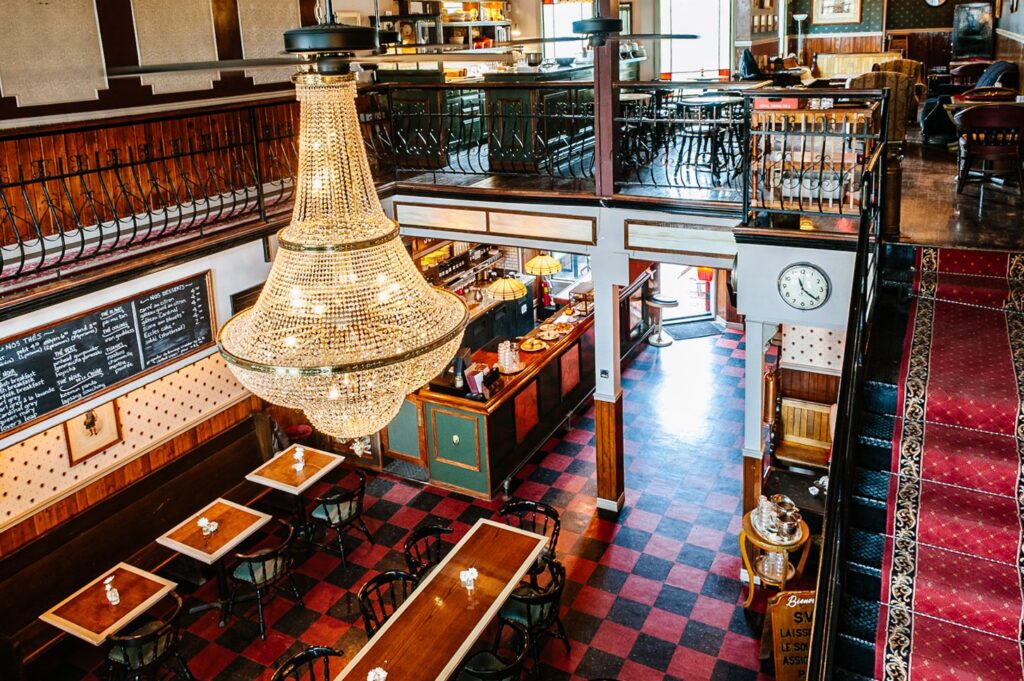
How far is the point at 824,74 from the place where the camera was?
53.5ft

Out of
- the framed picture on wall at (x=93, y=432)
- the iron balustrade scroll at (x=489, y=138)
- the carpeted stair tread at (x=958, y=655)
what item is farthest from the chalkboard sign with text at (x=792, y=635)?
the framed picture on wall at (x=93, y=432)

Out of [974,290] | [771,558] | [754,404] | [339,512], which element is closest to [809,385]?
[754,404]

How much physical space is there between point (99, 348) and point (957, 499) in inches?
237

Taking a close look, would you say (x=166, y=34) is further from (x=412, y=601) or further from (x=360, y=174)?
(x=360, y=174)

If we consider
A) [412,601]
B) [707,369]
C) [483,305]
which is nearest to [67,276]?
[412,601]

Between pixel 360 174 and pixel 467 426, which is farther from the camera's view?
pixel 467 426

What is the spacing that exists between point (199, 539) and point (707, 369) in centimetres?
753

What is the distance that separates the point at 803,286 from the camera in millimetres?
6621

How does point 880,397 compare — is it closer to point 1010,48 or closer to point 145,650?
point 145,650

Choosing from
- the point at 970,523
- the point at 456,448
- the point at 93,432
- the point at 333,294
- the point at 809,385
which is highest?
the point at 333,294

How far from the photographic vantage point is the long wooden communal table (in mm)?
5848

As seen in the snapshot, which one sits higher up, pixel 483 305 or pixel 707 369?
pixel 483 305

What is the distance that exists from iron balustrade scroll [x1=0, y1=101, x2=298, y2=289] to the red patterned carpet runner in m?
5.10

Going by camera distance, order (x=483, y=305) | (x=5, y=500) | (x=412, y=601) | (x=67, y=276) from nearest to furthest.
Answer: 1. (x=67, y=276)
2. (x=412, y=601)
3. (x=5, y=500)
4. (x=483, y=305)
